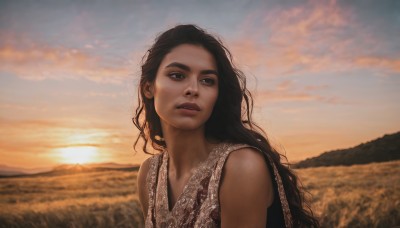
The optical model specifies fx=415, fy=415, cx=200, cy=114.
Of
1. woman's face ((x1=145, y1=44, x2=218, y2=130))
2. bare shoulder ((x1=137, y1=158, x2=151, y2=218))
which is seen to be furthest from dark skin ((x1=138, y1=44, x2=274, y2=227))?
bare shoulder ((x1=137, y1=158, x2=151, y2=218))

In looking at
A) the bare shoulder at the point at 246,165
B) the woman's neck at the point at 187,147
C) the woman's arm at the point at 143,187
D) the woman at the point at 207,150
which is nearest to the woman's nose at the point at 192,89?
the woman at the point at 207,150

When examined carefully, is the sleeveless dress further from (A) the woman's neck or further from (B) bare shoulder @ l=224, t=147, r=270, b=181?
(A) the woman's neck

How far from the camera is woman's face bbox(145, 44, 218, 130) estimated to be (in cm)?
351

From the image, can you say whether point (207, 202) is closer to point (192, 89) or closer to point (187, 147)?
point (187, 147)

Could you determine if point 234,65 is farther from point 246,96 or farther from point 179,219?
point 179,219

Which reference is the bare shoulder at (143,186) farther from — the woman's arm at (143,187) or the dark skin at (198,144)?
the dark skin at (198,144)

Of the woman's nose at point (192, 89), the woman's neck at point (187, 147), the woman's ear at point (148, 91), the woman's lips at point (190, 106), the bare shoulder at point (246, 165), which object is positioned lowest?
the bare shoulder at point (246, 165)

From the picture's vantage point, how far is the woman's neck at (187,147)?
12.6ft

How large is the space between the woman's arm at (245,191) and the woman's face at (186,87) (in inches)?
19.9

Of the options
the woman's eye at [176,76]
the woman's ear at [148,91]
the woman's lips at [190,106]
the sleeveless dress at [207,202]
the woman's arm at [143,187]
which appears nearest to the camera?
the sleeveless dress at [207,202]

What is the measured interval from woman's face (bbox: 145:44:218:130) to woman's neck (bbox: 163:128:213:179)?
0.52 feet

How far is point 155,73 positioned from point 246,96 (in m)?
1.01

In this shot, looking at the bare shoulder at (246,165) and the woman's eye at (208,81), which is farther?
the woman's eye at (208,81)

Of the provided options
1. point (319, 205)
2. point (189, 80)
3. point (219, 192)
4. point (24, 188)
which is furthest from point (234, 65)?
point (24, 188)
